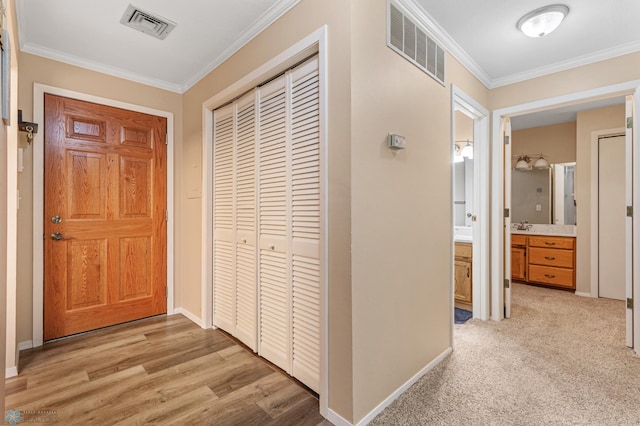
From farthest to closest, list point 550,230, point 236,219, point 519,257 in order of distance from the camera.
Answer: point 519,257 → point 550,230 → point 236,219

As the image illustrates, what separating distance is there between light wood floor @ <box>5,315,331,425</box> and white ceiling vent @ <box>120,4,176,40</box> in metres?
2.50

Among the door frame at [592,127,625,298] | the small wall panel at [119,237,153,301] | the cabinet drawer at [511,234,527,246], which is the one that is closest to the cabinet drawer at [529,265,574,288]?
the door frame at [592,127,625,298]

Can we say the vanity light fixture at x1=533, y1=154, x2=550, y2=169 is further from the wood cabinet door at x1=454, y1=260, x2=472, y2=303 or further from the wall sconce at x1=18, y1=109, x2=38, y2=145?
the wall sconce at x1=18, y1=109, x2=38, y2=145

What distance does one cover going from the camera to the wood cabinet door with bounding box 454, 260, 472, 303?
11.0ft

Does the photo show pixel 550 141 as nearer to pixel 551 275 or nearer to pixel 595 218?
pixel 595 218

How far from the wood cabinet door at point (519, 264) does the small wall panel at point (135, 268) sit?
5161 mm

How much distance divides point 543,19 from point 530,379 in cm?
243

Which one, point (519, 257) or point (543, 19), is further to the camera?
point (519, 257)

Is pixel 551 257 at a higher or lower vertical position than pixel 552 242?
lower

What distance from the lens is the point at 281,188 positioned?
212 cm

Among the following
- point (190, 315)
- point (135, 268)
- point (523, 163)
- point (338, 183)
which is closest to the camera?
point (338, 183)

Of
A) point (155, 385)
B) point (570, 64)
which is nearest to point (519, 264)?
point (570, 64)

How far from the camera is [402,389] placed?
1.90 meters

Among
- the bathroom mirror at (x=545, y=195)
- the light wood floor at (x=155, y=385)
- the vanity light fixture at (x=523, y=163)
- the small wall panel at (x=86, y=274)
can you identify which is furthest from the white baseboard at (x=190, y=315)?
the vanity light fixture at (x=523, y=163)
